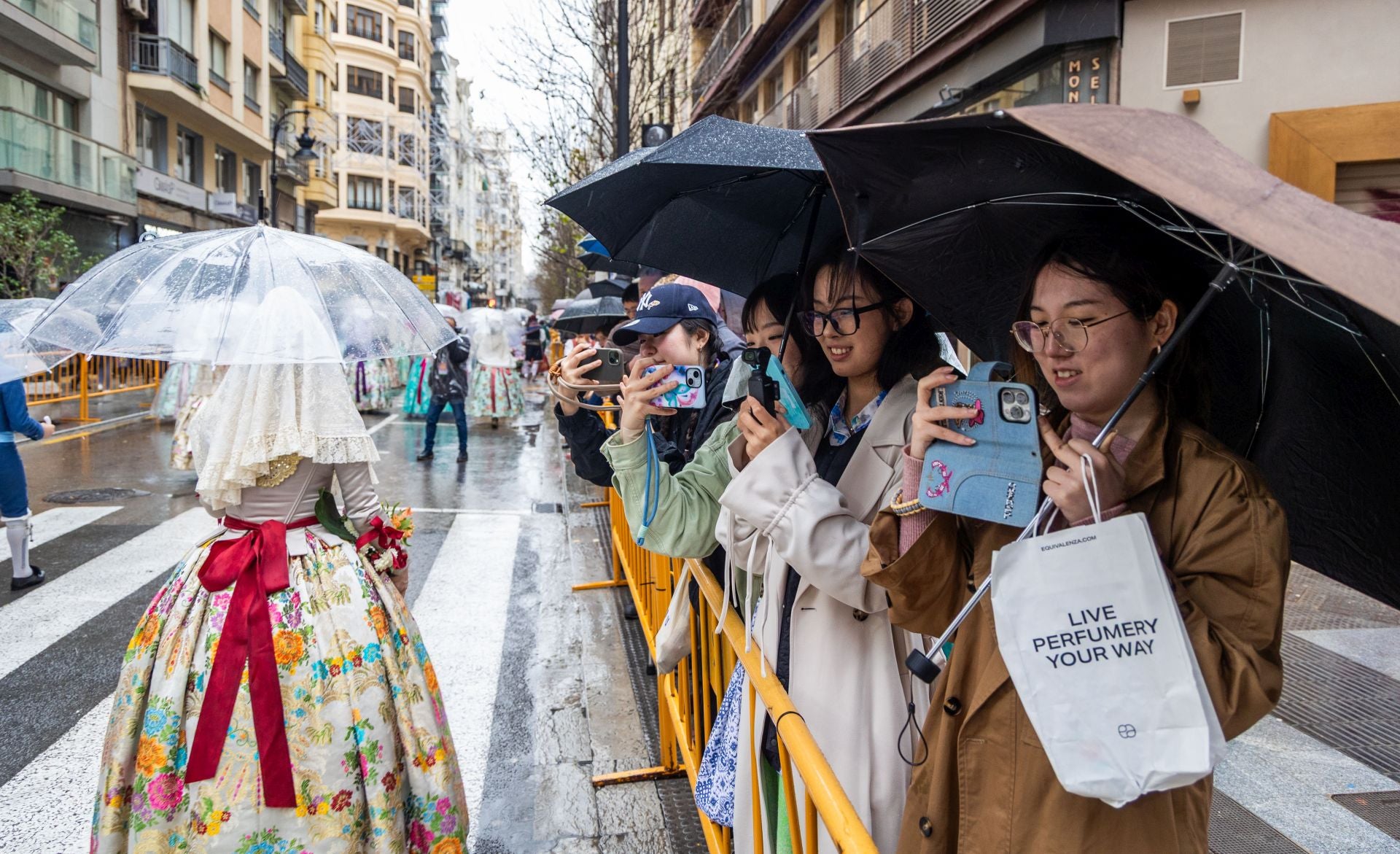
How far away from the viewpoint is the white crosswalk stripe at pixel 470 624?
4223mm

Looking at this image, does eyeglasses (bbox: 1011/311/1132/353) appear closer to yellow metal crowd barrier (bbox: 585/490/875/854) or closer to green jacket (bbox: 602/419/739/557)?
yellow metal crowd barrier (bbox: 585/490/875/854)

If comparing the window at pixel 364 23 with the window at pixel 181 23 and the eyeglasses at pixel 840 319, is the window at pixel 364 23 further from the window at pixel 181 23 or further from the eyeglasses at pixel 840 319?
the eyeglasses at pixel 840 319

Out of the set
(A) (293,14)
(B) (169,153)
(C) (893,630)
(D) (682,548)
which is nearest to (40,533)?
(D) (682,548)

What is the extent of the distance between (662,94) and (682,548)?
515 inches

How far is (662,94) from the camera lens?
14375 mm

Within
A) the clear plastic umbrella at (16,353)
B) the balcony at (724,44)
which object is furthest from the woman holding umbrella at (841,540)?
the balcony at (724,44)

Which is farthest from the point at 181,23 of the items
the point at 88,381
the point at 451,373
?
the point at 451,373

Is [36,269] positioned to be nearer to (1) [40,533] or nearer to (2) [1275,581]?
(1) [40,533]

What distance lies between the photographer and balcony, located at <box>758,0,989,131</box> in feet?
44.7

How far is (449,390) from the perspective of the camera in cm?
1213

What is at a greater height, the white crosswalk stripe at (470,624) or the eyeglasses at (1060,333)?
the eyeglasses at (1060,333)

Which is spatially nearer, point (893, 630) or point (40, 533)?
point (893, 630)

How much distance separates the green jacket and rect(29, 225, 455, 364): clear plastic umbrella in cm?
100

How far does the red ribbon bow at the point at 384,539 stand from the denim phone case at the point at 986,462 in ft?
6.88
